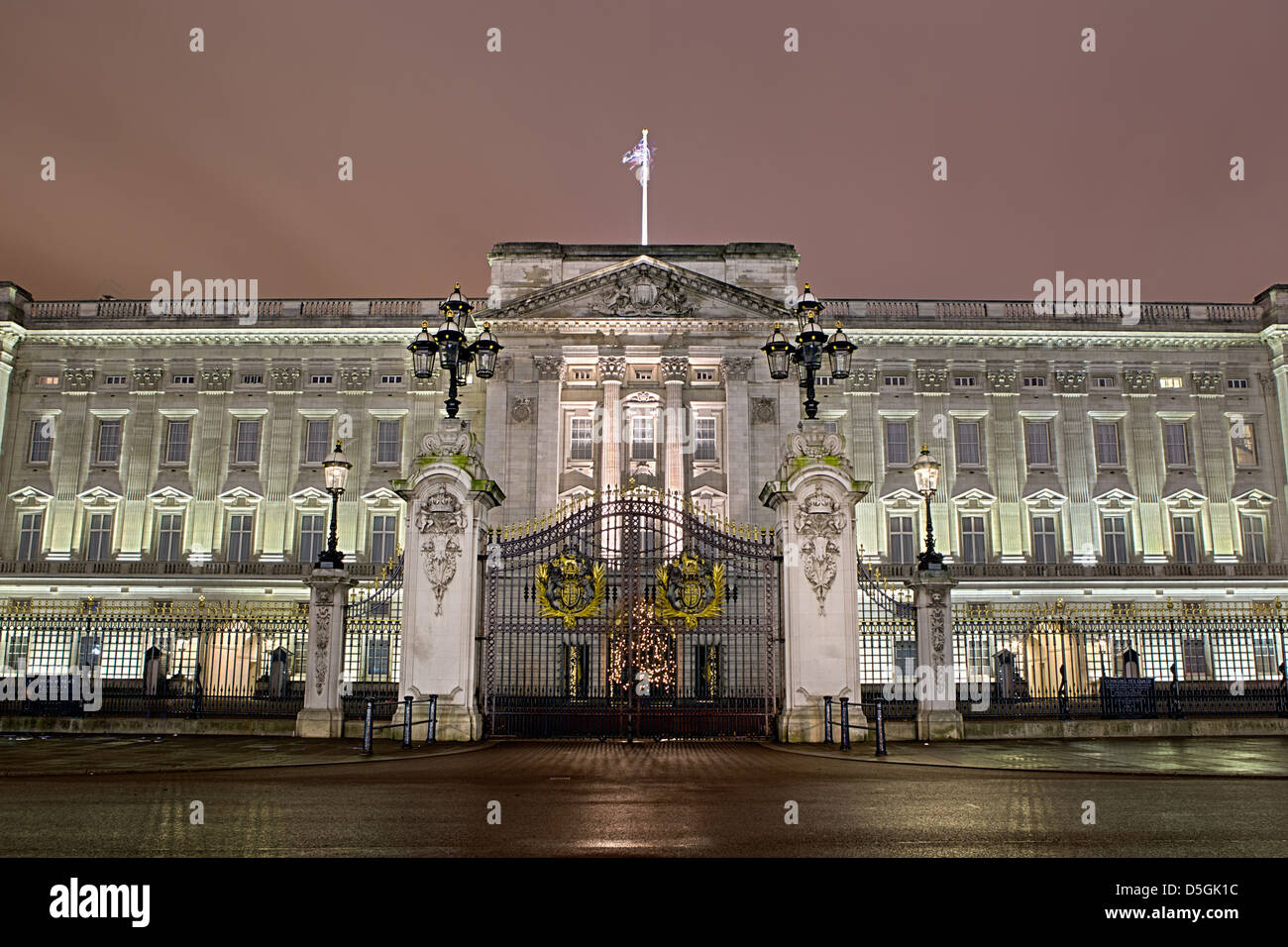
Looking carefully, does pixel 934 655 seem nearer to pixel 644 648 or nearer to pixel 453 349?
pixel 644 648

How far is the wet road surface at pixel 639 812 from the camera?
692cm

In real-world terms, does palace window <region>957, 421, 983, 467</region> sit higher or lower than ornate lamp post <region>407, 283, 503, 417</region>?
higher

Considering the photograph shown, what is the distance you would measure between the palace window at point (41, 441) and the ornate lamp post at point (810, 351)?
154 feet

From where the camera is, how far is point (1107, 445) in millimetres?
52344

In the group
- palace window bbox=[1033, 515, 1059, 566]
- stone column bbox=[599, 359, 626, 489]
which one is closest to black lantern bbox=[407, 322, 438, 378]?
stone column bbox=[599, 359, 626, 489]

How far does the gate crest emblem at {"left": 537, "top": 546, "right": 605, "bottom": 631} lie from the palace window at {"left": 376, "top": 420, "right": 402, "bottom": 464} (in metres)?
35.5

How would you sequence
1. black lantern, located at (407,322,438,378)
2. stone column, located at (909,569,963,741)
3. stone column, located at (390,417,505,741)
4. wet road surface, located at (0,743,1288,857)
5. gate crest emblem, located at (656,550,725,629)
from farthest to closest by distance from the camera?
black lantern, located at (407,322,438,378) → gate crest emblem, located at (656,550,725,629) → stone column, located at (909,569,963,741) → stone column, located at (390,417,505,741) → wet road surface, located at (0,743,1288,857)

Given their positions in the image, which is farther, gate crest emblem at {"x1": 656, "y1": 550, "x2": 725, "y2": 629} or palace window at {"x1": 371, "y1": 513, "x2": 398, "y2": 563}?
palace window at {"x1": 371, "y1": 513, "x2": 398, "y2": 563}

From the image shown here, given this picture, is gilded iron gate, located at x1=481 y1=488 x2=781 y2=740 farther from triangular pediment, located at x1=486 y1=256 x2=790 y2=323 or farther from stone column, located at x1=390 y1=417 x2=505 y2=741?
triangular pediment, located at x1=486 y1=256 x2=790 y2=323

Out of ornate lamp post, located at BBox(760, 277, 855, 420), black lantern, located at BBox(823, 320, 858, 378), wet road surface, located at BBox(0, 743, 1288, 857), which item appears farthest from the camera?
black lantern, located at BBox(823, 320, 858, 378)

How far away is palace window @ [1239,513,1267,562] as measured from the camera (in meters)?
50.8

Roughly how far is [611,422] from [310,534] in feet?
54.7

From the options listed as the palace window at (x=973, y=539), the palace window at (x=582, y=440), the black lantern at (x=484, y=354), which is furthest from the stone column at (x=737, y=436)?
the black lantern at (x=484, y=354)

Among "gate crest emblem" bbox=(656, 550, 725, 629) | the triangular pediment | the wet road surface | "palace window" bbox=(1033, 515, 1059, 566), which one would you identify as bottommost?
the wet road surface
